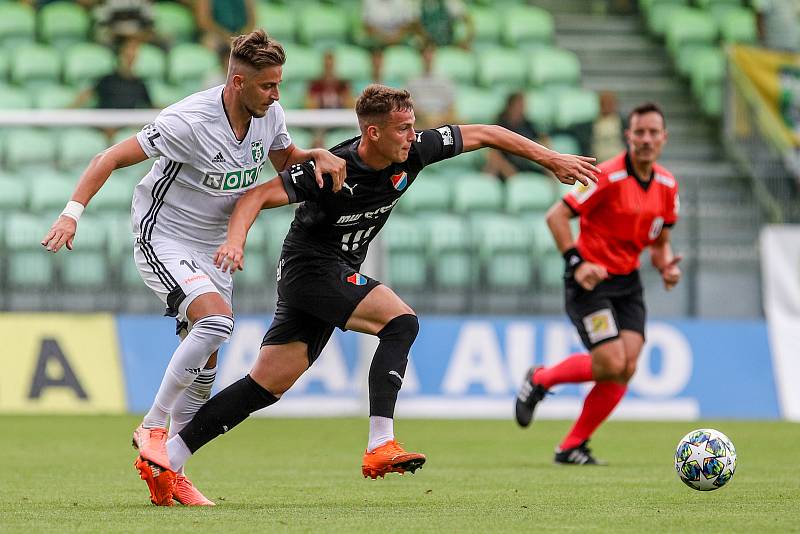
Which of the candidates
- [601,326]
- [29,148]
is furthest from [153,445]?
[29,148]

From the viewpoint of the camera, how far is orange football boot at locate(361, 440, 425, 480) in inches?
243

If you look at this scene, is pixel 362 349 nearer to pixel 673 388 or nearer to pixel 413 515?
pixel 673 388

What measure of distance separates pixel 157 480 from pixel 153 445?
0.16 meters

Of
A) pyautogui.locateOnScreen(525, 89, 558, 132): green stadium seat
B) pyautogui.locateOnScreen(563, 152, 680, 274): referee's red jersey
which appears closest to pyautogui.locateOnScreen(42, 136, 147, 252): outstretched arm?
pyautogui.locateOnScreen(563, 152, 680, 274): referee's red jersey

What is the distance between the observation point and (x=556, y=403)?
13586 millimetres

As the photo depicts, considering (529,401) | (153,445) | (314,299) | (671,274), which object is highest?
(314,299)

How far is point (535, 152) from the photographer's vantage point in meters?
6.78

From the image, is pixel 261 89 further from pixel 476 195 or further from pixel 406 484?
pixel 476 195

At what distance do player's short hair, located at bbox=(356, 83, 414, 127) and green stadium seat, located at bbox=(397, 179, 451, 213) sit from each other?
308 inches

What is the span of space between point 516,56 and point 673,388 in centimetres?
562

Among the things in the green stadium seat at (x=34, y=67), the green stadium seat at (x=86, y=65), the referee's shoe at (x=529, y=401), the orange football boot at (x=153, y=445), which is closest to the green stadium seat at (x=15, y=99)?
the green stadium seat at (x=34, y=67)

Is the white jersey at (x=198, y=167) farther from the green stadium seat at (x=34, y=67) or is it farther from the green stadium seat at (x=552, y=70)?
the green stadium seat at (x=552, y=70)

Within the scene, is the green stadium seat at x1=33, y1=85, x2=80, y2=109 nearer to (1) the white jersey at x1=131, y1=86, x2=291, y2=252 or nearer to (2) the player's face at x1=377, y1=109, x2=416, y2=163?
(1) the white jersey at x1=131, y1=86, x2=291, y2=252

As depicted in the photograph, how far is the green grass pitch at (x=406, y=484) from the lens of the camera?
19.0 feet
